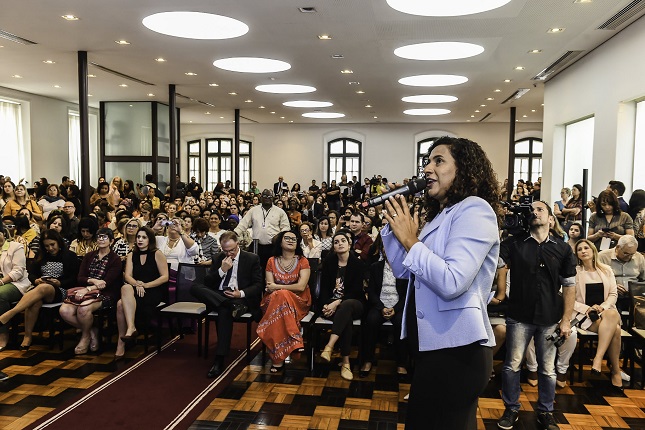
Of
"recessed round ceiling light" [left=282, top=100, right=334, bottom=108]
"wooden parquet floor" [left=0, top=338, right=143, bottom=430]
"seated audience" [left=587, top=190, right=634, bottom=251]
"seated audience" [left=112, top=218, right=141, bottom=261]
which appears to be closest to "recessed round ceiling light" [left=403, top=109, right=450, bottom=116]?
"recessed round ceiling light" [left=282, top=100, right=334, bottom=108]

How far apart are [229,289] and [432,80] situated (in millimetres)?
8827

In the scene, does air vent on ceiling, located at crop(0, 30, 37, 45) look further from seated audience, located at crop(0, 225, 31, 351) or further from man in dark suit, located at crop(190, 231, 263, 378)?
man in dark suit, located at crop(190, 231, 263, 378)

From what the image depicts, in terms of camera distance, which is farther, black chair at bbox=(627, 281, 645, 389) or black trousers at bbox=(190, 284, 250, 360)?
black trousers at bbox=(190, 284, 250, 360)

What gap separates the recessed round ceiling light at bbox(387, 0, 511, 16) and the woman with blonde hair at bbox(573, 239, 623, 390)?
3.32 m

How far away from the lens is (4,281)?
5391 mm

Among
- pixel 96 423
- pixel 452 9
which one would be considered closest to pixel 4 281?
pixel 96 423

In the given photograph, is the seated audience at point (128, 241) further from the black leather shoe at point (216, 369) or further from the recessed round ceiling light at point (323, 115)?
the recessed round ceiling light at point (323, 115)

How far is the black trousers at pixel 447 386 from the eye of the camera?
1.67 m

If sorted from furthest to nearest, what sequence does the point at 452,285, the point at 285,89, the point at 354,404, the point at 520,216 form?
the point at 285,89, the point at 354,404, the point at 520,216, the point at 452,285

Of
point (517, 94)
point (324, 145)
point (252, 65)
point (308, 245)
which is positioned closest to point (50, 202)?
point (252, 65)

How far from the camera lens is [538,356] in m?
3.74

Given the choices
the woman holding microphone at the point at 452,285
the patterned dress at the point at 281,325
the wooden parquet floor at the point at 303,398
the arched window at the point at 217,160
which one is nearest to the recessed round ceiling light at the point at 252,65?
the patterned dress at the point at 281,325

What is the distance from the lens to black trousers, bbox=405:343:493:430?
1.67 m

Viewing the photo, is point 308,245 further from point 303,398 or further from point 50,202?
point 50,202
